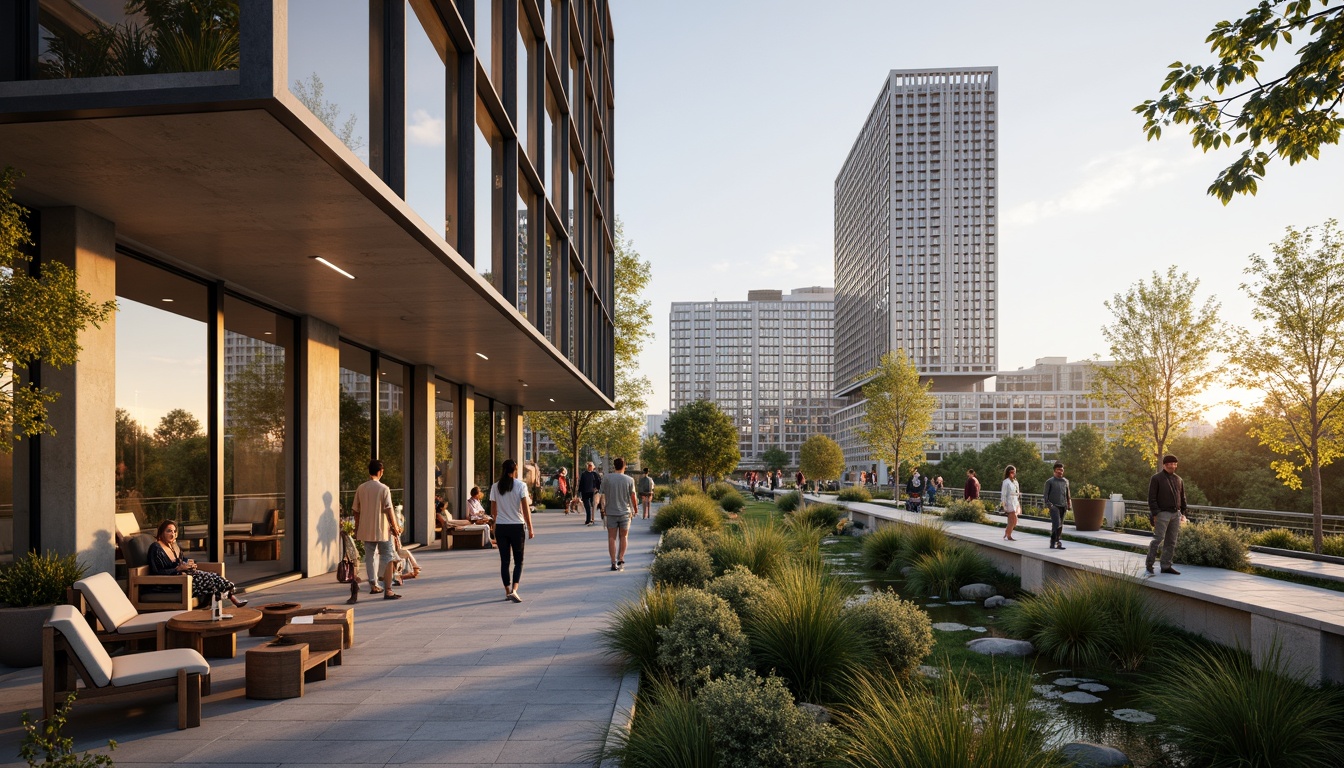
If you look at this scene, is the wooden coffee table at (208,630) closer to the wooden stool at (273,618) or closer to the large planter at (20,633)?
the wooden stool at (273,618)

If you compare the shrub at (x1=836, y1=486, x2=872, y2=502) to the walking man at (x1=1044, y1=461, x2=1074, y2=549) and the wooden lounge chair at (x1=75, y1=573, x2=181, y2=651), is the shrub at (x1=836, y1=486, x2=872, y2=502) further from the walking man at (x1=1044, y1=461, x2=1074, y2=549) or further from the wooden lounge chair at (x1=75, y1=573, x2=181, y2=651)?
the wooden lounge chair at (x1=75, y1=573, x2=181, y2=651)

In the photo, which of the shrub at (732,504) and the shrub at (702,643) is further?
the shrub at (732,504)

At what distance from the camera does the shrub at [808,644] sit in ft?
21.3

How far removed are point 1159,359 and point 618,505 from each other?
21.7m

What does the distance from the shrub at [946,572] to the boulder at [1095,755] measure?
760 centimetres

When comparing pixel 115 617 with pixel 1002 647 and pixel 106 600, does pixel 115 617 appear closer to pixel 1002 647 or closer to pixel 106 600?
pixel 106 600

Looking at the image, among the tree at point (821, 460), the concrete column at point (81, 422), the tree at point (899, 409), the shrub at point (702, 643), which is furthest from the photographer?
the tree at point (821, 460)

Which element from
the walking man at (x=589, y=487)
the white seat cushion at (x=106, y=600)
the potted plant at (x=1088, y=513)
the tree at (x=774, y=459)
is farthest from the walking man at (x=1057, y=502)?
the tree at (x=774, y=459)

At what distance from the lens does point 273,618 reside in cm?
827

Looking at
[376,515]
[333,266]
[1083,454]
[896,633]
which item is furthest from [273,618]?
[1083,454]

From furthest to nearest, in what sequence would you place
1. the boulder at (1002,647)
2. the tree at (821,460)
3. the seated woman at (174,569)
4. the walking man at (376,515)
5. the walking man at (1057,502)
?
the tree at (821,460), the walking man at (1057,502), the walking man at (376,515), the boulder at (1002,647), the seated woman at (174,569)

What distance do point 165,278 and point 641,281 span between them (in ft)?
103

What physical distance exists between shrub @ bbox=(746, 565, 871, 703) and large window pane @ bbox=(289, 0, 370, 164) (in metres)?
5.21

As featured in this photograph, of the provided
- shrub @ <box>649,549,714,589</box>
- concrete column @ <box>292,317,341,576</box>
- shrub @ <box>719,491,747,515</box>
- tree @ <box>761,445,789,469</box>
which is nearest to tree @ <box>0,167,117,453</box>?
shrub @ <box>649,549,714,589</box>
